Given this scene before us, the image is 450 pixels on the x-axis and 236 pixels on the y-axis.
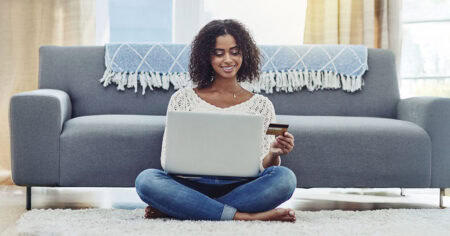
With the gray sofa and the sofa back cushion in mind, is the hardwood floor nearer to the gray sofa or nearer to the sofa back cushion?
the gray sofa

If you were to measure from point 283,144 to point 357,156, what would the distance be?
0.71 metres

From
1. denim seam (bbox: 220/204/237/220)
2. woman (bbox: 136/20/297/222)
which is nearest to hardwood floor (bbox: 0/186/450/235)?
woman (bbox: 136/20/297/222)

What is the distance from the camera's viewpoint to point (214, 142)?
65.6 inches

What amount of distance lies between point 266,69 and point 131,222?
52.8 inches

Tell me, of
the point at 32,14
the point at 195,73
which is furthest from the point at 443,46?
the point at 32,14

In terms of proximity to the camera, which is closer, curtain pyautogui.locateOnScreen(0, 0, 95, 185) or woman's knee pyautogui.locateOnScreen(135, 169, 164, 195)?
woman's knee pyautogui.locateOnScreen(135, 169, 164, 195)

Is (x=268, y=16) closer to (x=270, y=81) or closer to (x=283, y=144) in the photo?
(x=270, y=81)

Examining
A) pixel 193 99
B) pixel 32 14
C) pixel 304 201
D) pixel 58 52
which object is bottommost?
pixel 304 201

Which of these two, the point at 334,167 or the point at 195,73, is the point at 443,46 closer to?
the point at 334,167

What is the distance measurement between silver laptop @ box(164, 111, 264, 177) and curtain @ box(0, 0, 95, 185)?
1.91m

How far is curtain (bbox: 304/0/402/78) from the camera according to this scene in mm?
3496

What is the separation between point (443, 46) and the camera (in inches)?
150

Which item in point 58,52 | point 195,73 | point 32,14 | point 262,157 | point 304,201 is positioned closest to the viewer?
point 262,157

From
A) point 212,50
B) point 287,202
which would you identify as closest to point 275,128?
point 212,50
